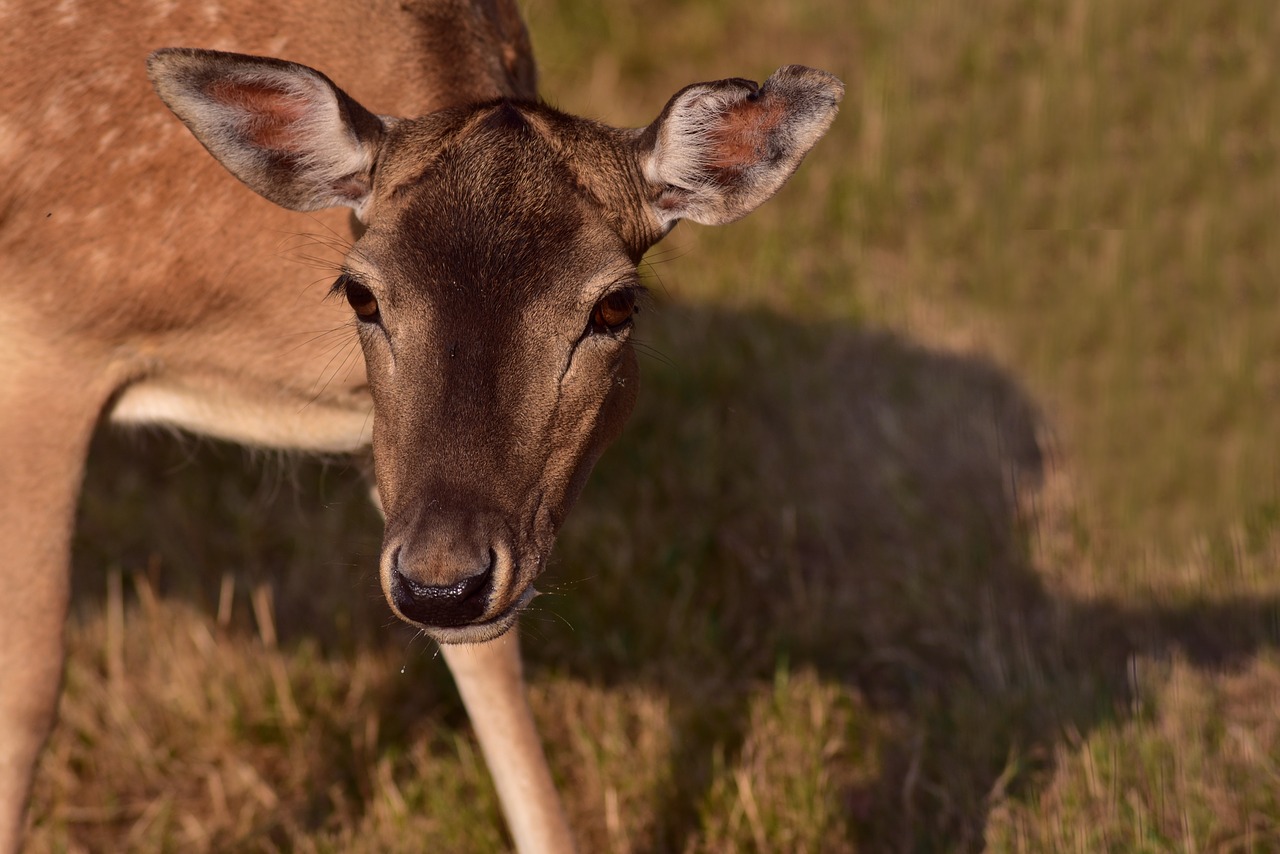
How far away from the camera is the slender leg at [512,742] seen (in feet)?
16.4

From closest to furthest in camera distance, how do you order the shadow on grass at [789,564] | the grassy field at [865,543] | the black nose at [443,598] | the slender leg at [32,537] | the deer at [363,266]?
the black nose at [443,598] → the deer at [363,266] → the slender leg at [32,537] → the grassy field at [865,543] → the shadow on grass at [789,564]

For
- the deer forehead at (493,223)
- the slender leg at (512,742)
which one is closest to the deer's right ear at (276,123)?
the deer forehead at (493,223)

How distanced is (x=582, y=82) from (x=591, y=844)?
506cm

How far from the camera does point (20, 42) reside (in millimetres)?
4594

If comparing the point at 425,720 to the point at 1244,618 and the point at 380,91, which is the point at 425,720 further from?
the point at 1244,618

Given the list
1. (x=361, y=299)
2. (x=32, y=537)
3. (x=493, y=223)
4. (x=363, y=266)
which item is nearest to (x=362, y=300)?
(x=361, y=299)

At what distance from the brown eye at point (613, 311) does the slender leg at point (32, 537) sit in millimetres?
1703

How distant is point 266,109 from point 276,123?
5 centimetres

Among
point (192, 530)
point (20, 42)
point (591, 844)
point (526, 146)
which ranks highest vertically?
point (20, 42)

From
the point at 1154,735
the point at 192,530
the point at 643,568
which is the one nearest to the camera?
the point at 1154,735

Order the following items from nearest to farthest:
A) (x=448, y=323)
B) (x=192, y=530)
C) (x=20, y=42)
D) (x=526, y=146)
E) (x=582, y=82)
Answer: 1. (x=448, y=323)
2. (x=526, y=146)
3. (x=20, y=42)
4. (x=192, y=530)
5. (x=582, y=82)

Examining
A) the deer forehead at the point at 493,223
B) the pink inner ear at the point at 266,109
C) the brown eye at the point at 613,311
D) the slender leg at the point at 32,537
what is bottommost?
the slender leg at the point at 32,537

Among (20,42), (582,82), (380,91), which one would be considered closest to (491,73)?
(380,91)

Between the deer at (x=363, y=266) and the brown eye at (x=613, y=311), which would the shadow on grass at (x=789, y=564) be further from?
the brown eye at (x=613, y=311)
